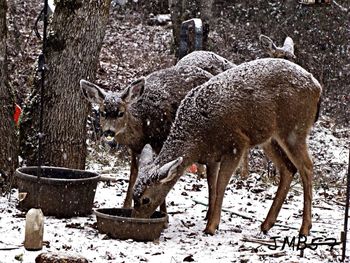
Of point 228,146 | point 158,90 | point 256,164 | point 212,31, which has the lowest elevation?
point 256,164

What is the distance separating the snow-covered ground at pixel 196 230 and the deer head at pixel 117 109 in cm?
94

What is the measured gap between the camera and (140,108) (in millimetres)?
7316

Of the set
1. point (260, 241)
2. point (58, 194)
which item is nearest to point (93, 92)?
point (58, 194)

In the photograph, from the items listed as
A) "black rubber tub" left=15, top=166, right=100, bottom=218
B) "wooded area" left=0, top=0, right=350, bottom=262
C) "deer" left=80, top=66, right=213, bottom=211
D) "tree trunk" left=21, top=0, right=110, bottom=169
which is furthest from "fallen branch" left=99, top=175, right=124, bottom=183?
"black rubber tub" left=15, top=166, right=100, bottom=218

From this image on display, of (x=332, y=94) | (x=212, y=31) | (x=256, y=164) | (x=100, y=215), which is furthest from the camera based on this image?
(x=212, y=31)

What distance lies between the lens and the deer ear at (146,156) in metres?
6.68

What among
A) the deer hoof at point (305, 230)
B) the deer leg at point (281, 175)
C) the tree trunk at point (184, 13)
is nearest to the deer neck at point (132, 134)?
the deer leg at point (281, 175)

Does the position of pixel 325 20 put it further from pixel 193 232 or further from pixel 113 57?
pixel 193 232

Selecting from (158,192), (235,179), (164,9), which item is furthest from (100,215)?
(164,9)

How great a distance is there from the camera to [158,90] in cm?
741

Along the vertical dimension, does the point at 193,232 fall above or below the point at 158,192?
below

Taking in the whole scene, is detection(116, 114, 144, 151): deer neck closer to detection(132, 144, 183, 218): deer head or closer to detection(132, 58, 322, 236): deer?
detection(132, 58, 322, 236): deer

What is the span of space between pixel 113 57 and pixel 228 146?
485 inches

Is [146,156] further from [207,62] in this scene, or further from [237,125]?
[207,62]
